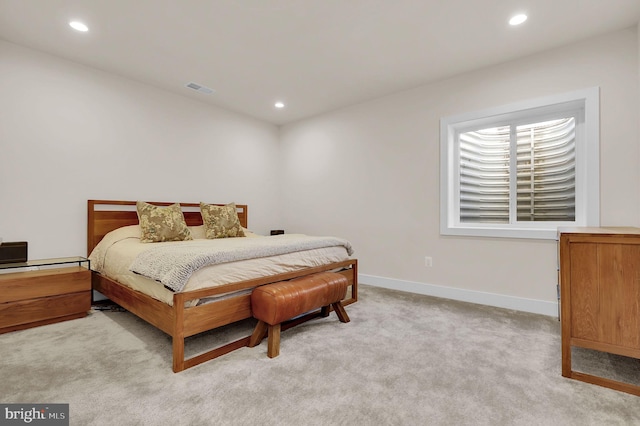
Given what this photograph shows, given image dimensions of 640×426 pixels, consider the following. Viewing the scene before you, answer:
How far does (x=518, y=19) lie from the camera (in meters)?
2.46

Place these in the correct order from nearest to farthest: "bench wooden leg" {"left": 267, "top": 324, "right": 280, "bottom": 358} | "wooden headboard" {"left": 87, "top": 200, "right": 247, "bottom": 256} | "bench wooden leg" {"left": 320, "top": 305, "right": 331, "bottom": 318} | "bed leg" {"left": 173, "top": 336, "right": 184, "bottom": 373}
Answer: "bed leg" {"left": 173, "top": 336, "right": 184, "bottom": 373}
"bench wooden leg" {"left": 267, "top": 324, "right": 280, "bottom": 358}
"bench wooden leg" {"left": 320, "top": 305, "right": 331, "bottom": 318}
"wooden headboard" {"left": 87, "top": 200, "right": 247, "bottom": 256}

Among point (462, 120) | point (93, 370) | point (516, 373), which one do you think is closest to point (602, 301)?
point (516, 373)

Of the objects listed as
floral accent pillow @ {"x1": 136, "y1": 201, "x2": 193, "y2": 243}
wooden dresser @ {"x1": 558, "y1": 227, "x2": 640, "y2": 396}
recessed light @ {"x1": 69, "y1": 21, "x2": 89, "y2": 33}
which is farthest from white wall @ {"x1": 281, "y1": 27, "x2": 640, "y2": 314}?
recessed light @ {"x1": 69, "y1": 21, "x2": 89, "y2": 33}

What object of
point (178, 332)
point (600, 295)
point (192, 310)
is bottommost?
point (178, 332)

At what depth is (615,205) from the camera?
103 inches

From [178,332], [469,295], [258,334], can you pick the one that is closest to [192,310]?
[178,332]

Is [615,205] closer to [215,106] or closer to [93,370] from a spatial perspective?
[93,370]

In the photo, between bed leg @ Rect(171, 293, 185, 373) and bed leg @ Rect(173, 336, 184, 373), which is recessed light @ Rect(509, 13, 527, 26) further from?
bed leg @ Rect(173, 336, 184, 373)

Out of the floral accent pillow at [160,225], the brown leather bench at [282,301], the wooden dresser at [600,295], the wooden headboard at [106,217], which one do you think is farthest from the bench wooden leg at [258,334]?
the wooden headboard at [106,217]

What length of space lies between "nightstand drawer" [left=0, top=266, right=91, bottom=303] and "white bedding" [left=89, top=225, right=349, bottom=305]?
217mm

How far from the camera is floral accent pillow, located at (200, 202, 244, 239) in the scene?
3.72 metres

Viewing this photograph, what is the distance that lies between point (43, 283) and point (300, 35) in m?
3.06

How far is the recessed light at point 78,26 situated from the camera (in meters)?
2.56

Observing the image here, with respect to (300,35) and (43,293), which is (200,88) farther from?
(43,293)
